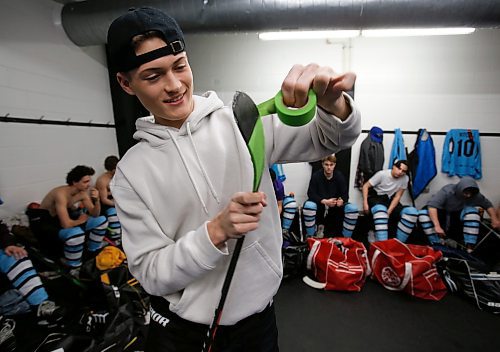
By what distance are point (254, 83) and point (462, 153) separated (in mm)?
3167

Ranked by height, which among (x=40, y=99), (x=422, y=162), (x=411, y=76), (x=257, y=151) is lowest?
(x=422, y=162)

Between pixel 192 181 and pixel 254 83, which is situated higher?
pixel 254 83

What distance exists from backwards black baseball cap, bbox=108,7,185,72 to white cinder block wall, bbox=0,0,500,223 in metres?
2.88

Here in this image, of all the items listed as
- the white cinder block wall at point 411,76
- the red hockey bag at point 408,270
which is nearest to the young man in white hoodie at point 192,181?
the red hockey bag at point 408,270

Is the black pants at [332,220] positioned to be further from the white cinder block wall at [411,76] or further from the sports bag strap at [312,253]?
the sports bag strap at [312,253]

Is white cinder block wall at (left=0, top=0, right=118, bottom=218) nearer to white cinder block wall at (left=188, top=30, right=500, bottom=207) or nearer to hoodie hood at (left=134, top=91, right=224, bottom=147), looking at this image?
white cinder block wall at (left=188, top=30, right=500, bottom=207)

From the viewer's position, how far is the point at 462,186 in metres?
3.07

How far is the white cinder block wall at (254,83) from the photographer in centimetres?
290

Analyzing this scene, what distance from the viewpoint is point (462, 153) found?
3797 millimetres

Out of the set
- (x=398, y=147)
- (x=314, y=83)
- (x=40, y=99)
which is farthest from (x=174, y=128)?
(x=398, y=147)

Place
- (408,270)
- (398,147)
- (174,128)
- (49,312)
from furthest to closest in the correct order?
(398,147) < (408,270) < (49,312) < (174,128)

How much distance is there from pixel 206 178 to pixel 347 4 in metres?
2.68

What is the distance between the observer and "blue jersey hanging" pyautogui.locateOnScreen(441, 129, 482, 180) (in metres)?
3.75

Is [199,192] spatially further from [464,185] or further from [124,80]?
[464,185]
